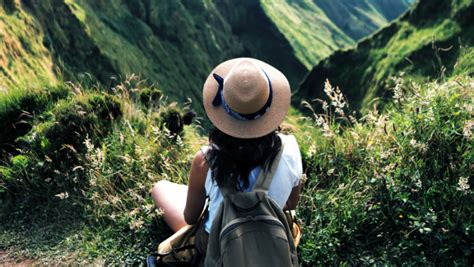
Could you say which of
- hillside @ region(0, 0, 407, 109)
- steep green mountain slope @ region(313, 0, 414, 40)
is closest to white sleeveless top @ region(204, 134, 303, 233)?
hillside @ region(0, 0, 407, 109)

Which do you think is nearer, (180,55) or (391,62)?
(391,62)

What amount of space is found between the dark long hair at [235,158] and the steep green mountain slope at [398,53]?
105 feet

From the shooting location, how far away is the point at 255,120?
10.5ft

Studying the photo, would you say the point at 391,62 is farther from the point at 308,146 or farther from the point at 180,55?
the point at 308,146

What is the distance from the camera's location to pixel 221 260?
3.02 metres

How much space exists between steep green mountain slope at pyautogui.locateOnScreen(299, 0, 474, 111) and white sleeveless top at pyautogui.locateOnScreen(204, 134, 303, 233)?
105 ft

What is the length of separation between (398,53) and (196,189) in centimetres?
4158

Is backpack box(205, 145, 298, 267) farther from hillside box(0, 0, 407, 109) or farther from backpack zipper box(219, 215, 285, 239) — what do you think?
hillside box(0, 0, 407, 109)

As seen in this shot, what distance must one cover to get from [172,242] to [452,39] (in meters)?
38.4

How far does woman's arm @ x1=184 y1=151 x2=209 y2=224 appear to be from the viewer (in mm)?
3476

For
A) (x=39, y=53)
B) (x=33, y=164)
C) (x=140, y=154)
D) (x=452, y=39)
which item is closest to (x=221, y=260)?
(x=140, y=154)

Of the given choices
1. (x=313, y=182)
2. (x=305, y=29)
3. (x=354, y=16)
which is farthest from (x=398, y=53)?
(x=354, y=16)

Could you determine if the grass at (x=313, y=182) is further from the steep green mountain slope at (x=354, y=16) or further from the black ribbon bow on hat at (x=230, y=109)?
the steep green mountain slope at (x=354, y=16)

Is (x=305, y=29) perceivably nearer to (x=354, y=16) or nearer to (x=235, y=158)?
(x=354, y=16)
